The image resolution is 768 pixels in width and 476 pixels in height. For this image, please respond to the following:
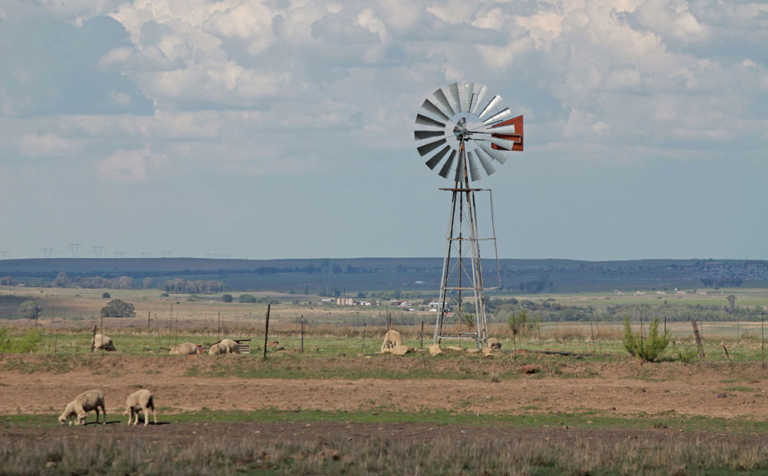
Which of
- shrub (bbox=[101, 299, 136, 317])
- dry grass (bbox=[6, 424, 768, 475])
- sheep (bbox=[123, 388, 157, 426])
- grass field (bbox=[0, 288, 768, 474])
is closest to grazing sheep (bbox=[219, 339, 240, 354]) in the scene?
grass field (bbox=[0, 288, 768, 474])

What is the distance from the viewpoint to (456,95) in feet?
166

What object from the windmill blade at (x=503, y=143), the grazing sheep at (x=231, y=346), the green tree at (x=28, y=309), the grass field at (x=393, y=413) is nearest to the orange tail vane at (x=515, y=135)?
the windmill blade at (x=503, y=143)

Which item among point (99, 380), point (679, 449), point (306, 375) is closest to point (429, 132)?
point (306, 375)

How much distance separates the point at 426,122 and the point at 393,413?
19.2 meters

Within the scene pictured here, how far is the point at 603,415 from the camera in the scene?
116ft

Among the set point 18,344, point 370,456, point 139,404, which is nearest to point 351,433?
point 370,456

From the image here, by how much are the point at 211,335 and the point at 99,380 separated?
33.3 m

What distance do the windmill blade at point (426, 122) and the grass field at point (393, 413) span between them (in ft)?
33.8

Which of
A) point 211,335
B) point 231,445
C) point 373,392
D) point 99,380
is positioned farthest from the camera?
point 211,335

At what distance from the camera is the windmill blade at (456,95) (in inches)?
1981

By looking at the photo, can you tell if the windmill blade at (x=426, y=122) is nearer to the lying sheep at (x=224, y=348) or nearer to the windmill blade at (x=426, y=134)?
the windmill blade at (x=426, y=134)

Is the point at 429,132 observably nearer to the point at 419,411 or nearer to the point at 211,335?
the point at 419,411

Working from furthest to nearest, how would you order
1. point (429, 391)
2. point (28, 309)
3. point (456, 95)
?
1. point (28, 309)
2. point (456, 95)
3. point (429, 391)

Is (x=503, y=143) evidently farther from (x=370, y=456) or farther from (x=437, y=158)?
(x=370, y=456)
